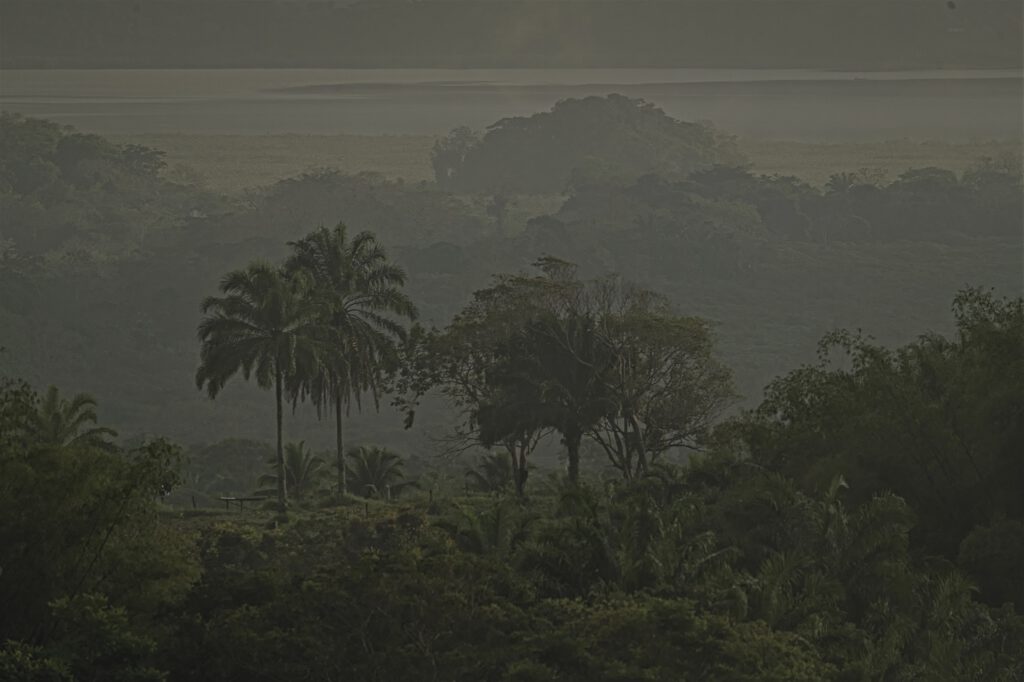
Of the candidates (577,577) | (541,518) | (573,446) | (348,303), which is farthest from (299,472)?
(577,577)

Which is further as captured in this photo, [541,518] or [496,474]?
[496,474]

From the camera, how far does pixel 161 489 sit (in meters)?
26.6

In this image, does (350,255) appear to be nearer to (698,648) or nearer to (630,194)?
(698,648)

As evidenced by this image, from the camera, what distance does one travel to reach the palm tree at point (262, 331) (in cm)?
4378

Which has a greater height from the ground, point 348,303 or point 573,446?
point 348,303

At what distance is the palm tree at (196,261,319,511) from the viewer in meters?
43.8

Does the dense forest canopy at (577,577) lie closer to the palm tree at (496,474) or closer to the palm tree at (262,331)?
the palm tree at (262,331)

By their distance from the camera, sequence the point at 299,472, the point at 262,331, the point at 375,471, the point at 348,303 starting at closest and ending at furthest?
1. the point at 262,331
2. the point at 348,303
3. the point at 375,471
4. the point at 299,472

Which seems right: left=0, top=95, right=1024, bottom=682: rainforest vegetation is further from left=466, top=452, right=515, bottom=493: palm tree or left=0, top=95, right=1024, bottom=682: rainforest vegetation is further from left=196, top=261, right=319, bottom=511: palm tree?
left=466, top=452, right=515, bottom=493: palm tree

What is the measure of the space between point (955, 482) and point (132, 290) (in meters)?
136

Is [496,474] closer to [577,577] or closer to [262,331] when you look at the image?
[262,331]

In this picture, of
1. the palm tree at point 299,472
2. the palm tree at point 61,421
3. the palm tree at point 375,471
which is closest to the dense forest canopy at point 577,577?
the palm tree at point 61,421

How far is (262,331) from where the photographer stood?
44.2m

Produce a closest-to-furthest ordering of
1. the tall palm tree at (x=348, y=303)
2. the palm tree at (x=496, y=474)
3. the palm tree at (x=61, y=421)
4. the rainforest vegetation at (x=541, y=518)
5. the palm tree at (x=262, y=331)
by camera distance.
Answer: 1. the rainforest vegetation at (x=541, y=518)
2. the palm tree at (x=262, y=331)
3. the palm tree at (x=61, y=421)
4. the tall palm tree at (x=348, y=303)
5. the palm tree at (x=496, y=474)
